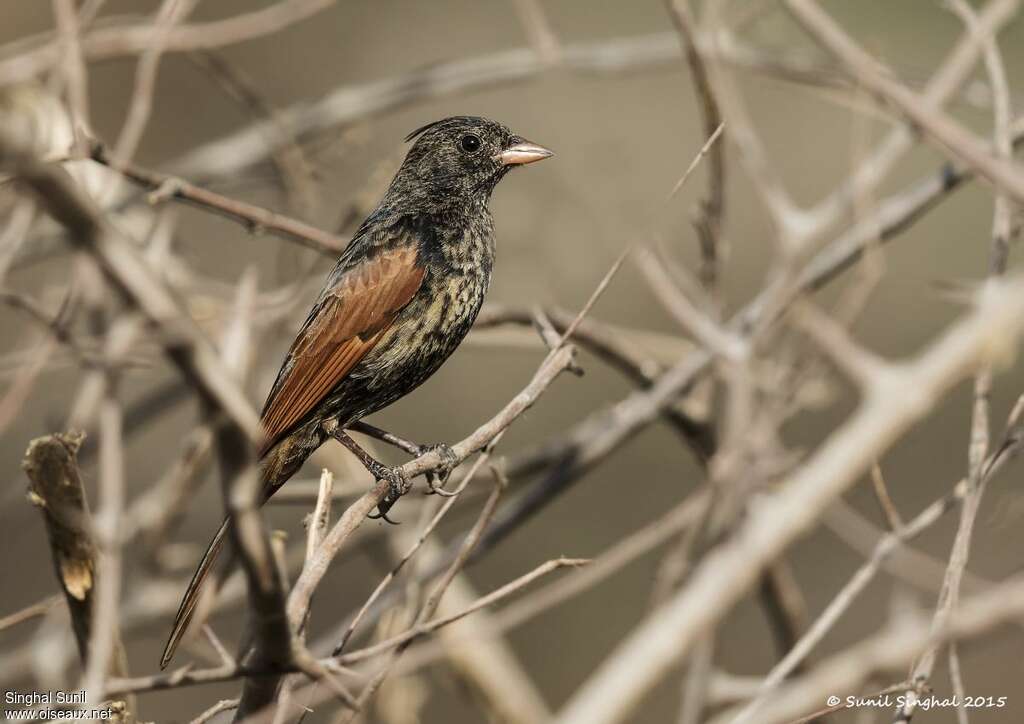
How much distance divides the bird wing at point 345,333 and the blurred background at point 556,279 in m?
0.43

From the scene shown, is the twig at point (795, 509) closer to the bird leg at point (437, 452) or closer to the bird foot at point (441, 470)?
the bird leg at point (437, 452)

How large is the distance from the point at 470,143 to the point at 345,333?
100 cm

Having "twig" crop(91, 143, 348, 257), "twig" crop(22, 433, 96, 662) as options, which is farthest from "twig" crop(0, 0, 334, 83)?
"twig" crop(22, 433, 96, 662)

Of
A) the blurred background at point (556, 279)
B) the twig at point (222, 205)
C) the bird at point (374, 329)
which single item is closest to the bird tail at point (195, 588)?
the bird at point (374, 329)

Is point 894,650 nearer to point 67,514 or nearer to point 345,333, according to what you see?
point 67,514

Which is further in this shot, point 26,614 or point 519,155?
point 519,155

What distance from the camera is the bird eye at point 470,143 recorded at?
4.53m

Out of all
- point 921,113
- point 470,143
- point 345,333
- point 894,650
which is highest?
point 470,143

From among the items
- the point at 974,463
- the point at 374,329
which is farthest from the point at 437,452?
the point at 974,463

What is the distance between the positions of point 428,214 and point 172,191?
3.64ft

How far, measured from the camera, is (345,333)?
13.0ft

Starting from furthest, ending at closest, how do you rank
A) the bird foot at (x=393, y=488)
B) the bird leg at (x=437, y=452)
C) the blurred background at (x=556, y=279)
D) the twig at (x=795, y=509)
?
the blurred background at (x=556, y=279)
the bird leg at (x=437, y=452)
the bird foot at (x=393, y=488)
the twig at (x=795, y=509)

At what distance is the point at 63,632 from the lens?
4.20 meters

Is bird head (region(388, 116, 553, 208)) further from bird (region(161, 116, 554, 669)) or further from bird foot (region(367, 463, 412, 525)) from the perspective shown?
bird foot (region(367, 463, 412, 525))
